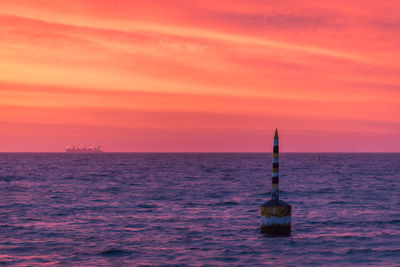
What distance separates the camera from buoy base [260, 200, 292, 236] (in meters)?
17.1

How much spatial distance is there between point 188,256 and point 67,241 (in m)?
5.31

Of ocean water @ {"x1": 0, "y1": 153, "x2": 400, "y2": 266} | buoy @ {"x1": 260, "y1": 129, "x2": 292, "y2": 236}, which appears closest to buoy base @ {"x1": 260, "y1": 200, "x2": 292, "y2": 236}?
buoy @ {"x1": 260, "y1": 129, "x2": 292, "y2": 236}

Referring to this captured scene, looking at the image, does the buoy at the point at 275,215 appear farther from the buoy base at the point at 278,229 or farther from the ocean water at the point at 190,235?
the ocean water at the point at 190,235

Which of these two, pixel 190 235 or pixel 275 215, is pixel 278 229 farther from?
pixel 190 235

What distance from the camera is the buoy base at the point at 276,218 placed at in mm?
17109

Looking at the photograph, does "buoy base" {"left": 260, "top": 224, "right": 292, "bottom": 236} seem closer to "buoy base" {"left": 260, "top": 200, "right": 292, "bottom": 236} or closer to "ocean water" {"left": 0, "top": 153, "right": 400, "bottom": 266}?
"buoy base" {"left": 260, "top": 200, "right": 292, "bottom": 236}

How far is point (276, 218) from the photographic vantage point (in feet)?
56.5

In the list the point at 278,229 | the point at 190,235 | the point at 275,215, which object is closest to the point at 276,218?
the point at 275,215

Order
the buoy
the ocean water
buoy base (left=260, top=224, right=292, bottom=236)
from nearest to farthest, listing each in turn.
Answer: the ocean water → the buoy → buoy base (left=260, top=224, right=292, bottom=236)

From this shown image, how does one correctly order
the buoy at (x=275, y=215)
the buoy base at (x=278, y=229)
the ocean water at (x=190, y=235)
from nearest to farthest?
the ocean water at (x=190, y=235) → the buoy at (x=275, y=215) → the buoy base at (x=278, y=229)

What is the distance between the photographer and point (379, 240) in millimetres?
17625

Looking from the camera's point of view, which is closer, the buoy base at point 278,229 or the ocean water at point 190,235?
the ocean water at point 190,235

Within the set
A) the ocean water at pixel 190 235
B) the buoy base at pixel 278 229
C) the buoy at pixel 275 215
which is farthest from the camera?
the buoy base at pixel 278 229

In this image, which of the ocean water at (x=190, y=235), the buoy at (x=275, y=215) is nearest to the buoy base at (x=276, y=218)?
the buoy at (x=275, y=215)
